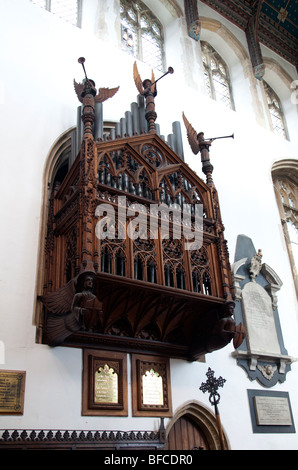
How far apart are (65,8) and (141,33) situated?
193 cm

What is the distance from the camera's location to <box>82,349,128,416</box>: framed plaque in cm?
598

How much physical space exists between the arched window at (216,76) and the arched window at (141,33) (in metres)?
1.37

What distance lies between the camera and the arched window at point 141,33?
1023 cm

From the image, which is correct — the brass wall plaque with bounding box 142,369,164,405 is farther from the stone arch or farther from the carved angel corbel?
the carved angel corbel

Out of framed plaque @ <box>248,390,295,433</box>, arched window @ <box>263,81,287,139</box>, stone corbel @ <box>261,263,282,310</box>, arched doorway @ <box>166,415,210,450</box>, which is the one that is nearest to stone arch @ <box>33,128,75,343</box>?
arched doorway @ <box>166,415,210,450</box>

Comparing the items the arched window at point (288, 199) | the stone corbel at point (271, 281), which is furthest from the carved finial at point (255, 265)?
the arched window at point (288, 199)

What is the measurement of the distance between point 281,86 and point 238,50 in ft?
6.08

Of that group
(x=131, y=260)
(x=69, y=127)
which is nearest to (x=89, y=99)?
(x=69, y=127)

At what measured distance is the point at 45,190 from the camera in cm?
696

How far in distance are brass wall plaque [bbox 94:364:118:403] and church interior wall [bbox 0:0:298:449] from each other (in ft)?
0.81

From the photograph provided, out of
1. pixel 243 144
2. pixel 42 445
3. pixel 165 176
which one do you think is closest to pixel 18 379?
pixel 42 445

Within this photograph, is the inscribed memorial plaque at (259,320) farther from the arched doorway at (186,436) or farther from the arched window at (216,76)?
the arched window at (216,76)

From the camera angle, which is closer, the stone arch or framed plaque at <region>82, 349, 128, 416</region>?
framed plaque at <region>82, 349, 128, 416</region>

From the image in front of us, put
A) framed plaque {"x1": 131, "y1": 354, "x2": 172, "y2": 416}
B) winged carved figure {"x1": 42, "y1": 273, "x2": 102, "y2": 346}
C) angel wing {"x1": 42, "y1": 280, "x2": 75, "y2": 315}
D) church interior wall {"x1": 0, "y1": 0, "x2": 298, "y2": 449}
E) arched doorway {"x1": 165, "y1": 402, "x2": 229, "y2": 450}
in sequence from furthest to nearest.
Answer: arched doorway {"x1": 165, "y1": 402, "x2": 229, "y2": 450}, framed plaque {"x1": 131, "y1": 354, "x2": 172, "y2": 416}, church interior wall {"x1": 0, "y1": 0, "x2": 298, "y2": 449}, angel wing {"x1": 42, "y1": 280, "x2": 75, "y2": 315}, winged carved figure {"x1": 42, "y1": 273, "x2": 102, "y2": 346}
